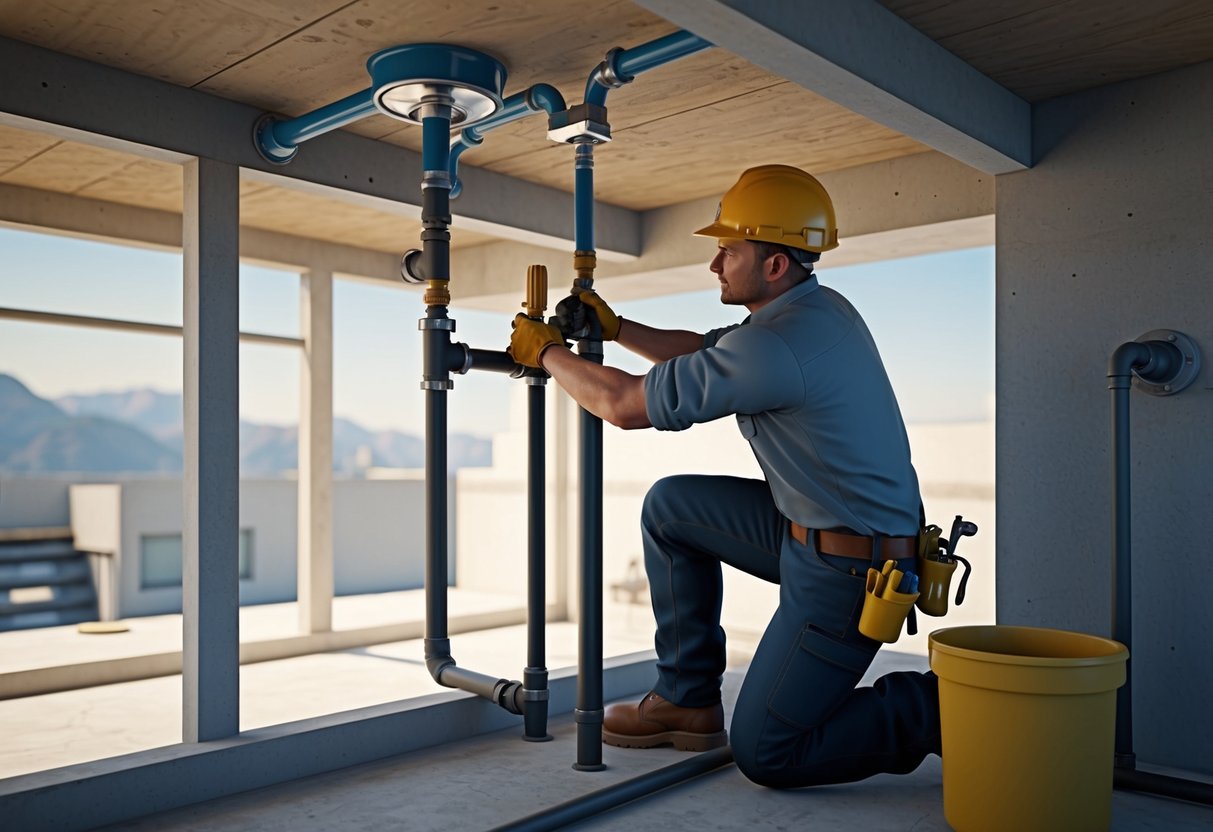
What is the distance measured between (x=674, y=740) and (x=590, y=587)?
0.53 metres

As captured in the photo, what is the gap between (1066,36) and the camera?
2225mm

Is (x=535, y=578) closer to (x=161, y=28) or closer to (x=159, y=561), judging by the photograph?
(x=161, y=28)

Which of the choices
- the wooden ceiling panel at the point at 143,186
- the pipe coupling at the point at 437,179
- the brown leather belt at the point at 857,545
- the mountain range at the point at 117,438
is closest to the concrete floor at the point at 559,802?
the brown leather belt at the point at 857,545

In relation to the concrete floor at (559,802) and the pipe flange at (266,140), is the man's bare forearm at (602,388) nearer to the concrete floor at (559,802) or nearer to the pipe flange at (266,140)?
the concrete floor at (559,802)

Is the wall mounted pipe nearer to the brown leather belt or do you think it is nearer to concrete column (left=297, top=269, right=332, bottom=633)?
the brown leather belt

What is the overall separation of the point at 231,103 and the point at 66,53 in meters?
0.42

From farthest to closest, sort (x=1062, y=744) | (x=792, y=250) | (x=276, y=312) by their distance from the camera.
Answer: (x=276, y=312) → (x=792, y=250) → (x=1062, y=744)


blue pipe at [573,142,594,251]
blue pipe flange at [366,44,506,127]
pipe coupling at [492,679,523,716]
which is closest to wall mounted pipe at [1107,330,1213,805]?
blue pipe at [573,142,594,251]

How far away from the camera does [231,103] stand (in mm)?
2695

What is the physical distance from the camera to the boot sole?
8.35ft

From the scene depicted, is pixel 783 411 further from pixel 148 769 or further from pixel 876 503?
pixel 148 769

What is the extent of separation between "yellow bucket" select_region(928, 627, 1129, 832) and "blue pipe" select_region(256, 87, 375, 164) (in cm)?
190

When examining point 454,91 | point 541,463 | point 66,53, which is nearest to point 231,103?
point 66,53

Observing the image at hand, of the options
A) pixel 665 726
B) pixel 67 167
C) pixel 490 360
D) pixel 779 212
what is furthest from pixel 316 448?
pixel 779 212
